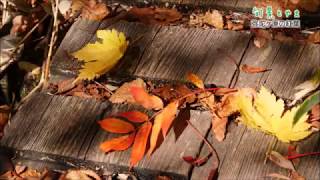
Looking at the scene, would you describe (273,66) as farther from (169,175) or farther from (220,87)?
(169,175)

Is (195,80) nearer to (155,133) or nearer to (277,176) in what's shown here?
(155,133)

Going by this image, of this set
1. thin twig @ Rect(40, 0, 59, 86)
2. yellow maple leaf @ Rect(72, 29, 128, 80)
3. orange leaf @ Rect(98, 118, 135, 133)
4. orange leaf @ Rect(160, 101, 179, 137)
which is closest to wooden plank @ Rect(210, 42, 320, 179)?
orange leaf @ Rect(160, 101, 179, 137)

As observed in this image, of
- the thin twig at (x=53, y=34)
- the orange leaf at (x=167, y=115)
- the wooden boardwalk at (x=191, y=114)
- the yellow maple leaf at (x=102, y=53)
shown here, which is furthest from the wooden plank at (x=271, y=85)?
the thin twig at (x=53, y=34)

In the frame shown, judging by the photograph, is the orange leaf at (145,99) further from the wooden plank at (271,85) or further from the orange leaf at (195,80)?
the wooden plank at (271,85)

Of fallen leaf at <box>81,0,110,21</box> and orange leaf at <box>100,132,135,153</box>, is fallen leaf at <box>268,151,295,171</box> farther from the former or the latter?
fallen leaf at <box>81,0,110,21</box>

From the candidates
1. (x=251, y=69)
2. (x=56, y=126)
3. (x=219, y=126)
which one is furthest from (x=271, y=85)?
(x=56, y=126)
